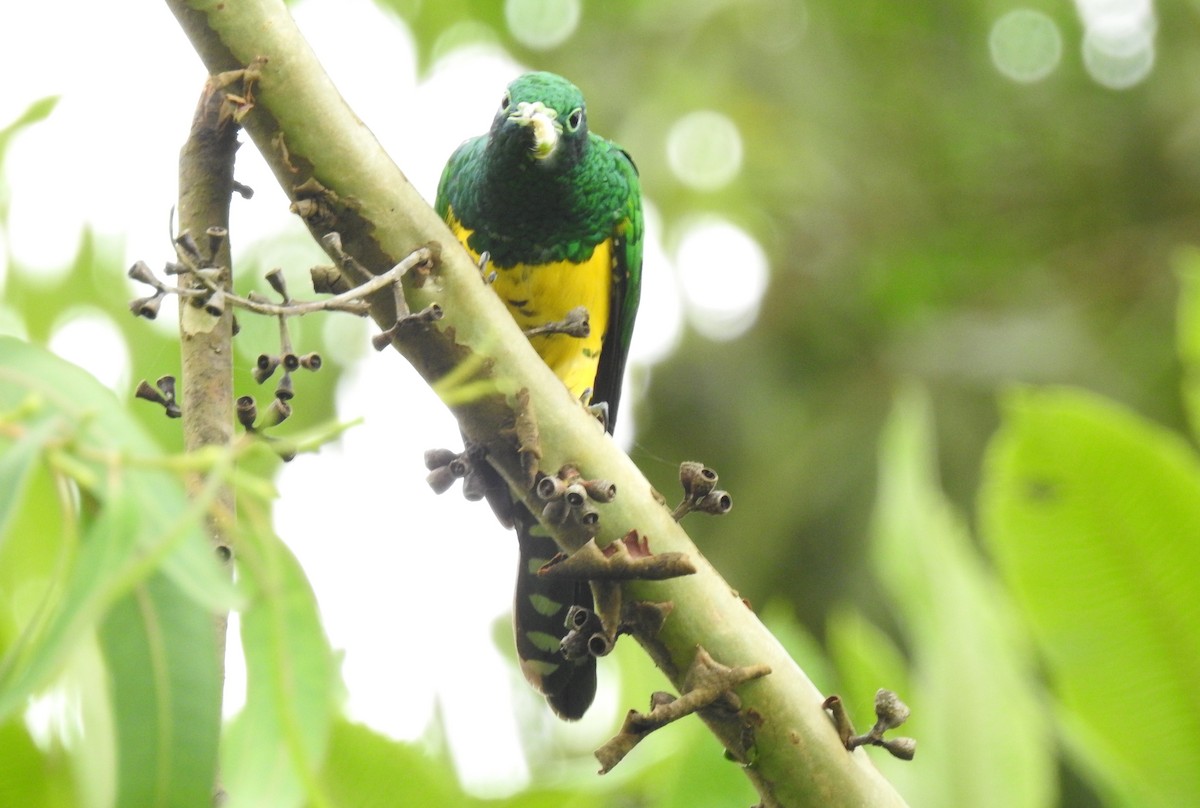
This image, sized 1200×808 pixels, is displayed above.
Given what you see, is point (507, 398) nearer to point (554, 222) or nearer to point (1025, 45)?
point (554, 222)

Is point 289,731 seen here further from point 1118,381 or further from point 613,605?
point 1118,381

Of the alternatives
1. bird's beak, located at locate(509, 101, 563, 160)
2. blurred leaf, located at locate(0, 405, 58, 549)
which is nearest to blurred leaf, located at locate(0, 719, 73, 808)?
blurred leaf, located at locate(0, 405, 58, 549)

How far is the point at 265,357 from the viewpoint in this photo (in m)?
1.55

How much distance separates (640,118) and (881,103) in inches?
63.7

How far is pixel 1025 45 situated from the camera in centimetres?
672

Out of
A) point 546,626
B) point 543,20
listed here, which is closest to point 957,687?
point 546,626

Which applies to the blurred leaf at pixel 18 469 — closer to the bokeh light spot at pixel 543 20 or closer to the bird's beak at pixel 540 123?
the bird's beak at pixel 540 123

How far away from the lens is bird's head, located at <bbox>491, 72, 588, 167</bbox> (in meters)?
2.95

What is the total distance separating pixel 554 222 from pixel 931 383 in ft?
9.99

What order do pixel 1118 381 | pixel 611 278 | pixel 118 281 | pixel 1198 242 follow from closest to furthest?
pixel 611 278, pixel 118 281, pixel 1118 381, pixel 1198 242

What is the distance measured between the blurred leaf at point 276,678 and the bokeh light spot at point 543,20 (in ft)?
14.3

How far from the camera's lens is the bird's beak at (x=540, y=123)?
2.93 meters

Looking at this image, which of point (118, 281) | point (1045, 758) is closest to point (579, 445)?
point (1045, 758)

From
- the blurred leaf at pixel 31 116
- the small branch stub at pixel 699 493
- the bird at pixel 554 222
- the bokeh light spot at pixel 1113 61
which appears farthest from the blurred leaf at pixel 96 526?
the bokeh light spot at pixel 1113 61
